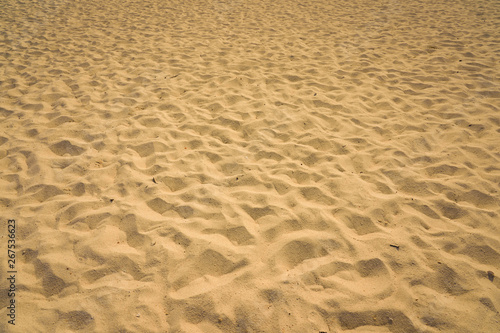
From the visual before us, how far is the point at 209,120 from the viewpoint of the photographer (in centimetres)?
349

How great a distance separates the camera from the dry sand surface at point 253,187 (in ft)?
5.78

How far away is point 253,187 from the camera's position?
2592 millimetres

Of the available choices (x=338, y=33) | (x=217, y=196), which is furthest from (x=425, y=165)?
(x=338, y=33)

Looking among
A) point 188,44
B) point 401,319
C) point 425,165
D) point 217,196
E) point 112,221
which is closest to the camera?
Result: point 401,319

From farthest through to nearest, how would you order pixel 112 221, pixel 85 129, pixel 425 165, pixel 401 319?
pixel 85 129 < pixel 425 165 < pixel 112 221 < pixel 401 319

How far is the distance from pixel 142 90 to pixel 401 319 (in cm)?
395

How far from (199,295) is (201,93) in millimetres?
2909

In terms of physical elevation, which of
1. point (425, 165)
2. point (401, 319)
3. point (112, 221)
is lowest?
point (112, 221)

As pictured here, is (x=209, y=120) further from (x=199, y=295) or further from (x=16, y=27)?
(x=16, y=27)

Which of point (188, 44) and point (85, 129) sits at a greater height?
point (188, 44)

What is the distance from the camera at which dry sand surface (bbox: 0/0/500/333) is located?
1761 mm

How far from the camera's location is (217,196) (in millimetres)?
2484

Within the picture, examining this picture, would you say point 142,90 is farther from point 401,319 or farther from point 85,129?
point 401,319

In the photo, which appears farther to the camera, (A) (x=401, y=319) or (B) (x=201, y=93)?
(B) (x=201, y=93)
